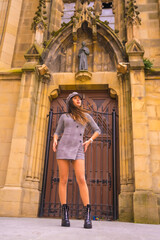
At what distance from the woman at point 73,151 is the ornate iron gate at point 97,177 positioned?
2.65m

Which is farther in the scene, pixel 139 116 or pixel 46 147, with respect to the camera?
pixel 46 147

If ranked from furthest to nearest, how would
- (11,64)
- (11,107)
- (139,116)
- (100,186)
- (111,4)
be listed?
1. (111,4)
2. (11,64)
3. (11,107)
4. (100,186)
5. (139,116)

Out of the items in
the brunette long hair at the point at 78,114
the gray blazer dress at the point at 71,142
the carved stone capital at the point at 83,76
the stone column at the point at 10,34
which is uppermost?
the stone column at the point at 10,34

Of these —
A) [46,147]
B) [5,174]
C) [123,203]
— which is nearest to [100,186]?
[123,203]

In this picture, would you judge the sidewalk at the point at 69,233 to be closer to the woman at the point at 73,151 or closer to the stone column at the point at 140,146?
the woman at the point at 73,151

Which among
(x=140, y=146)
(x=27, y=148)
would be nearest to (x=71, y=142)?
(x=140, y=146)

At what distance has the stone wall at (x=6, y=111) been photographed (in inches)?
232

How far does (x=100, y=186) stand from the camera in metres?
5.96

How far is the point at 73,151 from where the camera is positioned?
9.75 feet

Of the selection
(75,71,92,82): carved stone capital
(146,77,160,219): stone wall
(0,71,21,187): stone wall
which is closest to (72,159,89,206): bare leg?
(146,77,160,219): stone wall

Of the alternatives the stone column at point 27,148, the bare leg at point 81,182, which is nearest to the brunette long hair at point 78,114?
the bare leg at point 81,182

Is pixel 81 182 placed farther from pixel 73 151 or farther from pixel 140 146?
pixel 140 146

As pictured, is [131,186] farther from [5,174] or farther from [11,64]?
[11,64]

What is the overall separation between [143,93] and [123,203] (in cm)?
280
